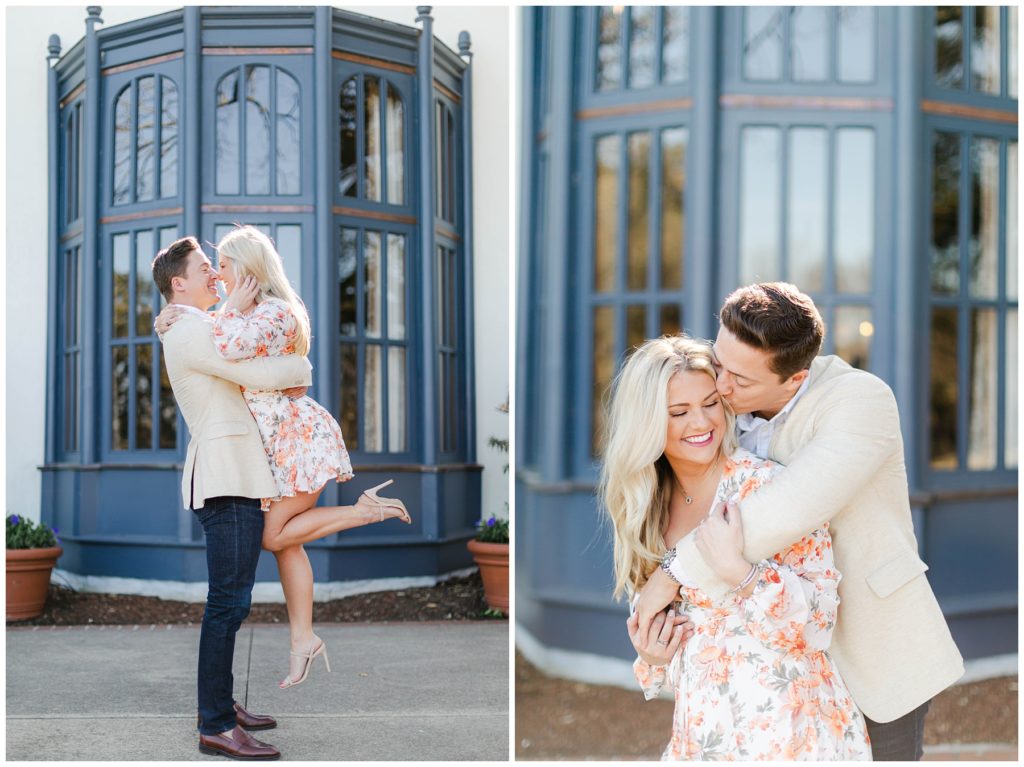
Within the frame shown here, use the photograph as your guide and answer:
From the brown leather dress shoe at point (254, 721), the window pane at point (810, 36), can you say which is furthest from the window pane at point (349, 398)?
the window pane at point (810, 36)

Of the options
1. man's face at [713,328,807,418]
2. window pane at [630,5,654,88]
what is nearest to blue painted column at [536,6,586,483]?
window pane at [630,5,654,88]

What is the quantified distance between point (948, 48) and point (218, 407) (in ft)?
9.48

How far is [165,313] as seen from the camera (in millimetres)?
2695

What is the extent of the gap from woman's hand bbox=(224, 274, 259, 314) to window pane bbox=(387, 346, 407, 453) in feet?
4.96

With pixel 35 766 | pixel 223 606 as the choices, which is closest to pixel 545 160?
pixel 223 606

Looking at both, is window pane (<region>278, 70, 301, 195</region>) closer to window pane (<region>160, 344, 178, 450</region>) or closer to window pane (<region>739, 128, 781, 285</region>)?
window pane (<region>160, 344, 178, 450</region>)

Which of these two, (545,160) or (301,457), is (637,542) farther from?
(545,160)

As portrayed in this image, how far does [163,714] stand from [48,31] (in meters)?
2.46

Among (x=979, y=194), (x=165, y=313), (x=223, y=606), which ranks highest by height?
(x=979, y=194)

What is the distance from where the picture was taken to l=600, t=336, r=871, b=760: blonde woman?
6.06ft

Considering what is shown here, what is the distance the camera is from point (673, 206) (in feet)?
12.6

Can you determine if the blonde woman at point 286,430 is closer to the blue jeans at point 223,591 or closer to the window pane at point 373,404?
the blue jeans at point 223,591

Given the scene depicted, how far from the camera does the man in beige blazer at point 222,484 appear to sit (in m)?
2.62

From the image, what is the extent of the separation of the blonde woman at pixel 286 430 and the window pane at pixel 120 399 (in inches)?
63.7
